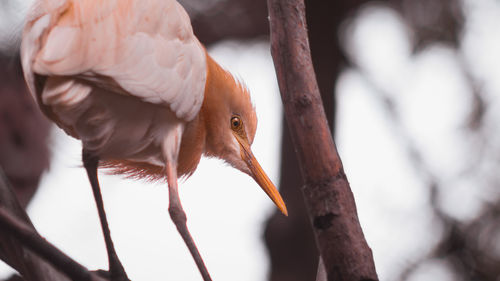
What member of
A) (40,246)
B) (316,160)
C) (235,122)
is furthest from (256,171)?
(40,246)

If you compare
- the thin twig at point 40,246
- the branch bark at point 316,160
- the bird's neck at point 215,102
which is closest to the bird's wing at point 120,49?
the bird's neck at point 215,102

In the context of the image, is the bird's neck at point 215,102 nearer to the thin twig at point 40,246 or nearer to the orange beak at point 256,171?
the orange beak at point 256,171

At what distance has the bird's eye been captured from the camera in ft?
6.62

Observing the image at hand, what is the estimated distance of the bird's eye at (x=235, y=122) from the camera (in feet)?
6.62

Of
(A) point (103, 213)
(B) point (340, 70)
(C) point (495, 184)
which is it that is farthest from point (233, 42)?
(A) point (103, 213)

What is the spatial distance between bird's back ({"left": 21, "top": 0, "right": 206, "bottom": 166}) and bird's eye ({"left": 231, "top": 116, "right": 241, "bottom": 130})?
0.31 meters

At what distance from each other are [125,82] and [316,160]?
0.47 metres

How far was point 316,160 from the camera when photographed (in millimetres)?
1376

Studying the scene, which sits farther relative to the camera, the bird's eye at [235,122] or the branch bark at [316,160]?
the bird's eye at [235,122]

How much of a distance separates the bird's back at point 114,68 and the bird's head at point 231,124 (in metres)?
0.17

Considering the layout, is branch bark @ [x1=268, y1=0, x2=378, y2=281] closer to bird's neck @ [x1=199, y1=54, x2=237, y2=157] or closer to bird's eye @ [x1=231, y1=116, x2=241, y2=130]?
bird's neck @ [x1=199, y1=54, x2=237, y2=157]

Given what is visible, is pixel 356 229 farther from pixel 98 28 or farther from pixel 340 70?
pixel 340 70

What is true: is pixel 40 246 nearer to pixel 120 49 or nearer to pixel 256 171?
pixel 120 49

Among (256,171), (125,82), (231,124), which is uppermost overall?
(125,82)
